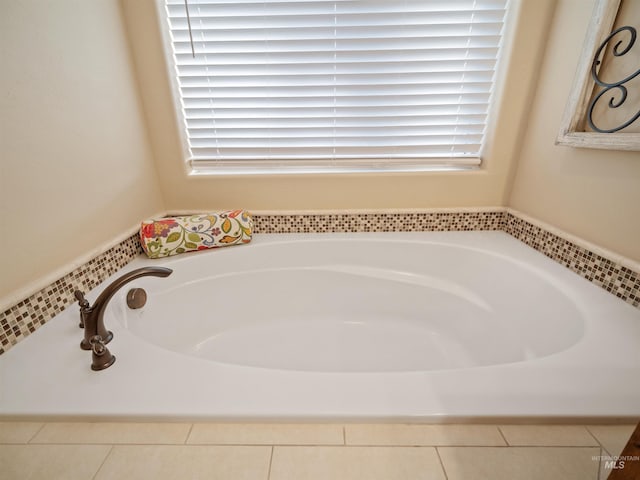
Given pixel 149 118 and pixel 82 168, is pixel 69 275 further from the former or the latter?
pixel 149 118

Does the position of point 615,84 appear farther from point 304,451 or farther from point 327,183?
point 304,451

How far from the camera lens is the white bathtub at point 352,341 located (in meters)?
0.58

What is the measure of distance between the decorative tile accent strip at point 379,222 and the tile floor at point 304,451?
1059 mm

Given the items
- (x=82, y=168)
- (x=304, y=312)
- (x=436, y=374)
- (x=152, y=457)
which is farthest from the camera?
(x=304, y=312)

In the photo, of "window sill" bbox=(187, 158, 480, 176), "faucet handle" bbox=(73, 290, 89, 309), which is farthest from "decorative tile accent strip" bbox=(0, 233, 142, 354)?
"window sill" bbox=(187, 158, 480, 176)

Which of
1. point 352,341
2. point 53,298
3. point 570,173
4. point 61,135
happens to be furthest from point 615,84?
point 53,298

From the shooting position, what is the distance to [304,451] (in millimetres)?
525

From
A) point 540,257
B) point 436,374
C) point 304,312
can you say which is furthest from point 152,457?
point 540,257

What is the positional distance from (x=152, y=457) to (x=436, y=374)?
0.64 meters

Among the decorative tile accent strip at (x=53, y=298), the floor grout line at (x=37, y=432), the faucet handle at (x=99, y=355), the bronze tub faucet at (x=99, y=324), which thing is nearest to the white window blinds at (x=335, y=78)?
the decorative tile accent strip at (x=53, y=298)

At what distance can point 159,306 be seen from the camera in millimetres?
1135

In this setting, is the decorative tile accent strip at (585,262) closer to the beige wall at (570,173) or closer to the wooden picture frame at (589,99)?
the beige wall at (570,173)

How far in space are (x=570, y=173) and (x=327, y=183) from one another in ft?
3.46

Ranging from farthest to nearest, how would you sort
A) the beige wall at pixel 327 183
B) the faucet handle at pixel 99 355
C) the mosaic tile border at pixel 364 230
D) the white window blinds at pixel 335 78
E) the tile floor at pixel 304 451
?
the beige wall at pixel 327 183, the white window blinds at pixel 335 78, the mosaic tile border at pixel 364 230, the faucet handle at pixel 99 355, the tile floor at pixel 304 451
